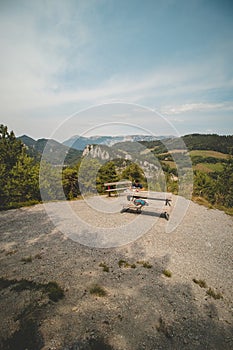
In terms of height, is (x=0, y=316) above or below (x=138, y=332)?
above

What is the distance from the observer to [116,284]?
15.5 ft

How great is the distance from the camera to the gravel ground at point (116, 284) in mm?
3141

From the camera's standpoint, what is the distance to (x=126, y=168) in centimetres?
2217

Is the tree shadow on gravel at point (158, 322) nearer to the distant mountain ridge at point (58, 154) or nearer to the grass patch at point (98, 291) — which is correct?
the grass patch at point (98, 291)

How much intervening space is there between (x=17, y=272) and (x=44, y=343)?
265 cm

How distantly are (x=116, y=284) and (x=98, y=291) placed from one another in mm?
643

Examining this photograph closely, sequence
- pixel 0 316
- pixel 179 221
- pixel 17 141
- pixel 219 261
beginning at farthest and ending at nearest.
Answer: pixel 17 141
pixel 179 221
pixel 219 261
pixel 0 316

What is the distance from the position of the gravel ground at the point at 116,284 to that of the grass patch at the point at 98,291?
0.28 ft

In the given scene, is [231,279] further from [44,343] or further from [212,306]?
[44,343]

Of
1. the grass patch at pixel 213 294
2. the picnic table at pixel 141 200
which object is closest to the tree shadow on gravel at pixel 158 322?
the grass patch at pixel 213 294

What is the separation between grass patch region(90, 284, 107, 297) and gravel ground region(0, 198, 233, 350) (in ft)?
0.28

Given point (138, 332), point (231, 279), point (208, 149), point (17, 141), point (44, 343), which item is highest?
point (208, 149)

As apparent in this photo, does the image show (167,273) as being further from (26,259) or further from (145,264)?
(26,259)

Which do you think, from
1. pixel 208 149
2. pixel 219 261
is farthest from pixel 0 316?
pixel 208 149
